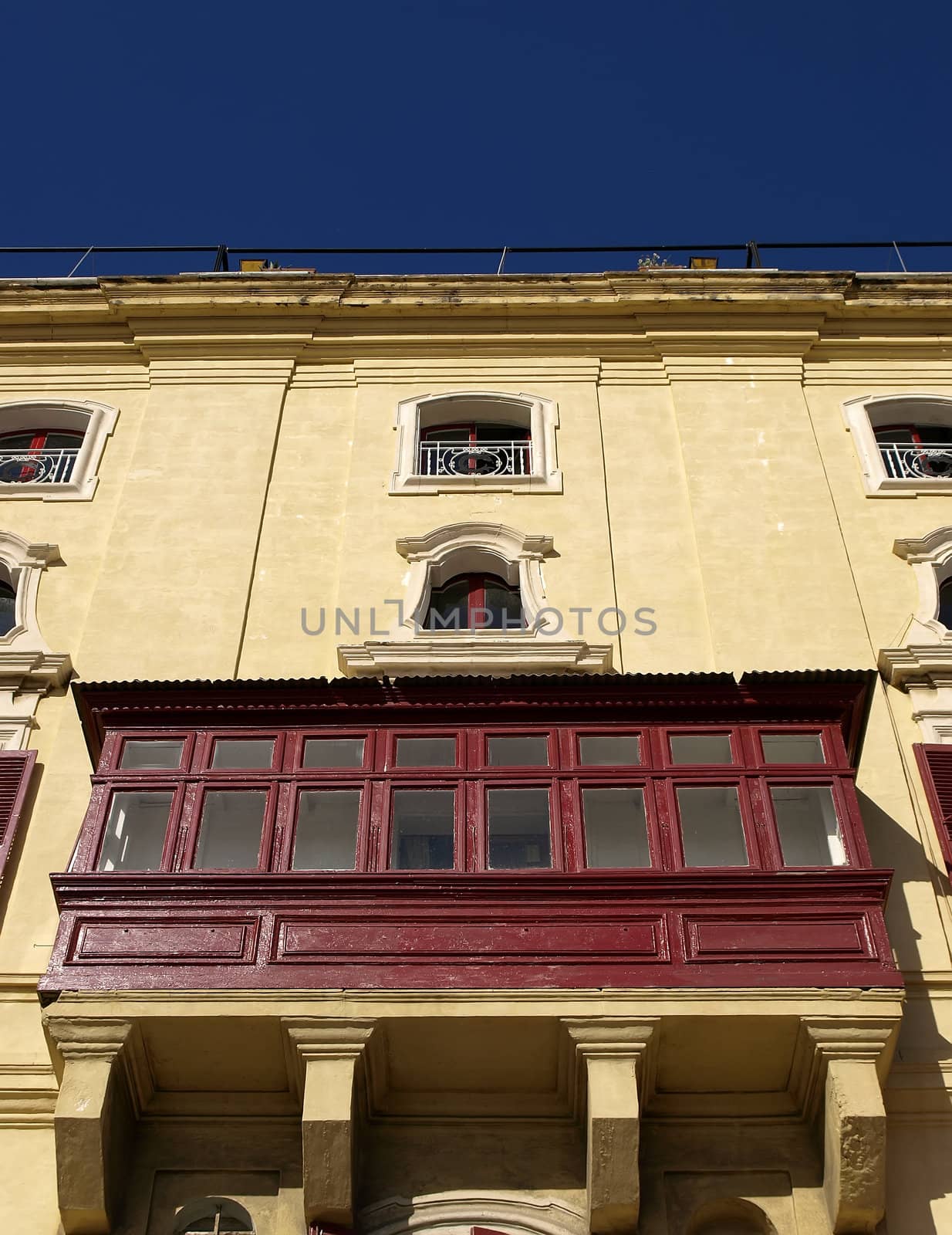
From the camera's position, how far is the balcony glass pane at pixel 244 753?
46.3ft

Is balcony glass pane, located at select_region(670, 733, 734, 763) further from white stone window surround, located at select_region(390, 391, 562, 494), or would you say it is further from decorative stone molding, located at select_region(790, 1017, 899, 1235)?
white stone window surround, located at select_region(390, 391, 562, 494)

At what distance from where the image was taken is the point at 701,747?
14.1 metres

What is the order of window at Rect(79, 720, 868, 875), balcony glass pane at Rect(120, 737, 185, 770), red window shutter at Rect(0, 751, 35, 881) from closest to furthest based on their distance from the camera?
window at Rect(79, 720, 868, 875) < balcony glass pane at Rect(120, 737, 185, 770) < red window shutter at Rect(0, 751, 35, 881)

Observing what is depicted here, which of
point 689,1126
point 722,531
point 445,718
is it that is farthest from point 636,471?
point 689,1126

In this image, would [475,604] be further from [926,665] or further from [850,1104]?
[850,1104]

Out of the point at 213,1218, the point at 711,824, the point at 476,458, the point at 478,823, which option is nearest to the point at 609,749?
the point at 711,824

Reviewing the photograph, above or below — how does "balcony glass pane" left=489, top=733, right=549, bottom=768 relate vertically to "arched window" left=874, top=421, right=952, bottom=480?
below

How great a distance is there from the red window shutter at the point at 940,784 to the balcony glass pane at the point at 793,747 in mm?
1837

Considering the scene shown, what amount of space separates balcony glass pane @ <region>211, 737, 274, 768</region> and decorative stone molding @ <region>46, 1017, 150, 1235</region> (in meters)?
2.77

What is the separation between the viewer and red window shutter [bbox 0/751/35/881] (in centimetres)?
1489

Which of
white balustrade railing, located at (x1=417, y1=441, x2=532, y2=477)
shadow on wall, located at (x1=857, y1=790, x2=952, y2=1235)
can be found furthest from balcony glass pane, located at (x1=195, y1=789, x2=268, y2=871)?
white balustrade railing, located at (x1=417, y1=441, x2=532, y2=477)

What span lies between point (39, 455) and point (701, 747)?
10.4 meters

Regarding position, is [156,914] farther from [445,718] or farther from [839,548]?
[839,548]

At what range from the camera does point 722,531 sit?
1853 centimetres
